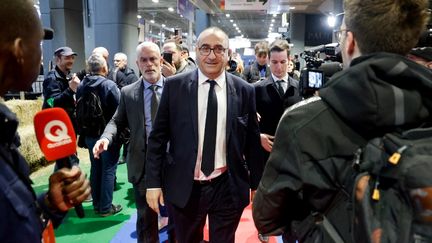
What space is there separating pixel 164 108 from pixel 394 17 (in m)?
1.58

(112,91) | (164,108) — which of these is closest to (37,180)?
(112,91)

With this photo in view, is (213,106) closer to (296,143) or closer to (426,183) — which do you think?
(296,143)

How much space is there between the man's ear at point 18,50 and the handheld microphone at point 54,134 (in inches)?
8.1

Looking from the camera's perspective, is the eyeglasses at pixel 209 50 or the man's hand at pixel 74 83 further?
the man's hand at pixel 74 83

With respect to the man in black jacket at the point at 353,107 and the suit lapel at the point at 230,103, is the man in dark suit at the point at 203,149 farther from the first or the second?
the man in black jacket at the point at 353,107

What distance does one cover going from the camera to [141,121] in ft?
10.2

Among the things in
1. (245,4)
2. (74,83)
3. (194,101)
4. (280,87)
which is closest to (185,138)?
(194,101)

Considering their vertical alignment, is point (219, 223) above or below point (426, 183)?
below

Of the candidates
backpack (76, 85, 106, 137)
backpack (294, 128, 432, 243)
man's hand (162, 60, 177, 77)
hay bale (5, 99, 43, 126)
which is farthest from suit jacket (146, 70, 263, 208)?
hay bale (5, 99, 43, 126)

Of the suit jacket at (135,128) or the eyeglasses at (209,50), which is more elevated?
the eyeglasses at (209,50)

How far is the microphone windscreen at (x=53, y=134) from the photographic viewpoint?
1203 millimetres

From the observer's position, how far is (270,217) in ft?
4.40

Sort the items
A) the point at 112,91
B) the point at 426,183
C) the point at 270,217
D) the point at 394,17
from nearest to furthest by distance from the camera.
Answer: the point at 426,183 < the point at 394,17 < the point at 270,217 < the point at 112,91

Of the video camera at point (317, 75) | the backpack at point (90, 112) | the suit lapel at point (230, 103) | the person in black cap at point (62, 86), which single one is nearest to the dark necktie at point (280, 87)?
the video camera at point (317, 75)
